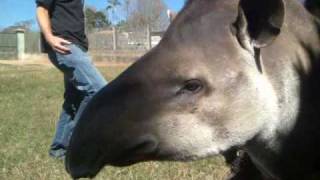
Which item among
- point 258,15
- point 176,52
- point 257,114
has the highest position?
point 258,15

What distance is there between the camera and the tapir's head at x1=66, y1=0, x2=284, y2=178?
2.54 m

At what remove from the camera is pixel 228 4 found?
2.80 metres

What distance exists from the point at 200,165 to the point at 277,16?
11.1 ft

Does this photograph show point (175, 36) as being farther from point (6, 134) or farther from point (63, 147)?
point (6, 134)

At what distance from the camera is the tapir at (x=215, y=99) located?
255 cm

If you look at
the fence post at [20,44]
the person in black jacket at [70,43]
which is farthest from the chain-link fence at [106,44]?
the person in black jacket at [70,43]

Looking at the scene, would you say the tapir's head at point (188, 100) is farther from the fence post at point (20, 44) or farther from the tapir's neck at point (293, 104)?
the fence post at point (20, 44)

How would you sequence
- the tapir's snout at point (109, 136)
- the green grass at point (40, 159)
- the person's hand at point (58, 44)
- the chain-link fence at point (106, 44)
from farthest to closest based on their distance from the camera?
1. the chain-link fence at point (106, 44)
2. the person's hand at point (58, 44)
3. the green grass at point (40, 159)
4. the tapir's snout at point (109, 136)

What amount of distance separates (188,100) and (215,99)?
0.35ft

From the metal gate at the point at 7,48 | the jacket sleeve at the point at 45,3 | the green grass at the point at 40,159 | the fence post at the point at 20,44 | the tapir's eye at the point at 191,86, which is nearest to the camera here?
the tapir's eye at the point at 191,86

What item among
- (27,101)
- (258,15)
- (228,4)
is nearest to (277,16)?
(258,15)

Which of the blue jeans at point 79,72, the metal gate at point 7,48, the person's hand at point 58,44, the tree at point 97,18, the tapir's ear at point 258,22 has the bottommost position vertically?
the tree at point 97,18

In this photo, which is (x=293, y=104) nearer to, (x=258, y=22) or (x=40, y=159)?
(x=258, y=22)

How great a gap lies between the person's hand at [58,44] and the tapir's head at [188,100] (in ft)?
10.4
